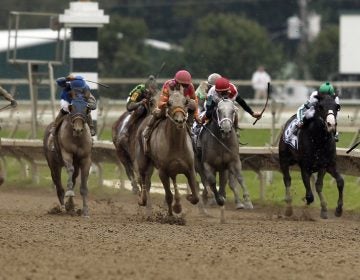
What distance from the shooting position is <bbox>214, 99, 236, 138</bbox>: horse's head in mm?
15688

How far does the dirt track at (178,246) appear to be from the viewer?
10281 mm

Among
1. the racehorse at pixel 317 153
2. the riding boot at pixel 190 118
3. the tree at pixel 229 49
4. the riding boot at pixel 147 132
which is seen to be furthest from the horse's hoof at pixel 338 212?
the tree at pixel 229 49

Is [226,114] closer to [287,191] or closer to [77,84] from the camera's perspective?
[287,191]

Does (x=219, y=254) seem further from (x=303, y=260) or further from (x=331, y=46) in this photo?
(x=331, y=46)

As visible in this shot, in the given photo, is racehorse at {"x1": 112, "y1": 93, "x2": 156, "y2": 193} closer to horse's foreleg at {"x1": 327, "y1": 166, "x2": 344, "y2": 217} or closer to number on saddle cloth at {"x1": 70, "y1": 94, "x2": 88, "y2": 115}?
number on saddle cloth at {"x1": 70, "y1": 94, "x2": 88, "y2": 115}

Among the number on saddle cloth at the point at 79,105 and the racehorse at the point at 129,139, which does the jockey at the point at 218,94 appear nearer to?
the racehorse at the point at 129,139

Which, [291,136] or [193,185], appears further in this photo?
[291,136]

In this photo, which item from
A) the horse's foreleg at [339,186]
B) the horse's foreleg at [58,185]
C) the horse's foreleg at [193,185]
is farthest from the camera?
the horse's foreleg at [58,185]

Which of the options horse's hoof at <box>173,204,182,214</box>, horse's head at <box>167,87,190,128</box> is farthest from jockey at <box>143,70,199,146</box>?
horse's hoof at <box>173,204,182,214</box>

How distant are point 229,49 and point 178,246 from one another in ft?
90.2

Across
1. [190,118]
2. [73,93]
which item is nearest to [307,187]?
[190,118]

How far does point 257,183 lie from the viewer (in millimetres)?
20453

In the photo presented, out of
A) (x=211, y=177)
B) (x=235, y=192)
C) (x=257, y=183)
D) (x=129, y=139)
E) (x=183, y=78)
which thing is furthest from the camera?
(x=257, y=183)

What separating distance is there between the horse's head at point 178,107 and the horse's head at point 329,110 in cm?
182
